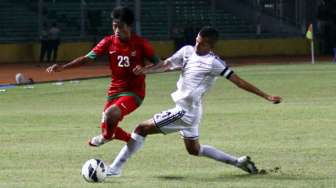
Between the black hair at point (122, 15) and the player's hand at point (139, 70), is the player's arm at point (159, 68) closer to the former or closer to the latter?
the player's hand at point (139, 70)

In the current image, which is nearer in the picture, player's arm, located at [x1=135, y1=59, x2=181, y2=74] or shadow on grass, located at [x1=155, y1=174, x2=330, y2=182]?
shadow on grass, located at [x1=155, y1=174, x2=330, y2=182]

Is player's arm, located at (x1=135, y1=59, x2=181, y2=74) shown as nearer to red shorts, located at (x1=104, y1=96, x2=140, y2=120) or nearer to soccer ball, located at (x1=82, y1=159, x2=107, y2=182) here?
red shorts, located at (x1=104, y1=96, x2=140, y2=120)

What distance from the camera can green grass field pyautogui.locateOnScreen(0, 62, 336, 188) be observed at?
11562 mm

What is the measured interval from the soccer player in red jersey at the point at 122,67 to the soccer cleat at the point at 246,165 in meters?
1.52

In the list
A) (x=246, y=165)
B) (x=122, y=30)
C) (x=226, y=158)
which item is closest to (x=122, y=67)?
(x=122, y=30)

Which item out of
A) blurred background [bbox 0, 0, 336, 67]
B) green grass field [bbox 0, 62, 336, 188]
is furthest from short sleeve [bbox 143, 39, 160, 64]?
blurred background [bbox 0, 0, 336, 67]

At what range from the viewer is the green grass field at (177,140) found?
37.9 feet

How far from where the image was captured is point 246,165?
38.7ft

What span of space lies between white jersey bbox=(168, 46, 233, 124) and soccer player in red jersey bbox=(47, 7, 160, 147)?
0.75 metres

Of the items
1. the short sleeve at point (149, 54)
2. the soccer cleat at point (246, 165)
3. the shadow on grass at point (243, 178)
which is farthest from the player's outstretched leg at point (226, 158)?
the short sleeve at point (149, 54)

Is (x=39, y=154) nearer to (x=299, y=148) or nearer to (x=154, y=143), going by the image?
(x=154, y=143)

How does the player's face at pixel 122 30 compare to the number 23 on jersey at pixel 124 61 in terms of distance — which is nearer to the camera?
the player's face at pixel 122 30

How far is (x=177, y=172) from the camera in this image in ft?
39.7

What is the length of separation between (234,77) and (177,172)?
1.58m
